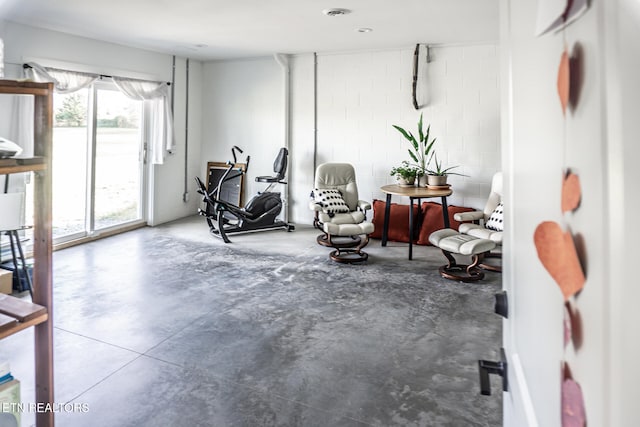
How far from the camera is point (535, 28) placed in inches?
25.7

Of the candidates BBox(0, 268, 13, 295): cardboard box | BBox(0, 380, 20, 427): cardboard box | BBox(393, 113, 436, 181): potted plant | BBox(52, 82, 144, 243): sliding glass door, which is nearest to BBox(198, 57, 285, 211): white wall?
BBox(52, 82, 144, 243): sliding glass door

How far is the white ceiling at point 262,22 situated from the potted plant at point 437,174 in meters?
1.52

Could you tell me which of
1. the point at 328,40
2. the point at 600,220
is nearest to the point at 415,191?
the point at 328,40

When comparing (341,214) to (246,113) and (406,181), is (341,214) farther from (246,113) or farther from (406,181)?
(246,113)

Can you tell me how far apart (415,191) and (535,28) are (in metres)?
4.60

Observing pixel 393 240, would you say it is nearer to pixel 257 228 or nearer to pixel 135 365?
pixel 257 228

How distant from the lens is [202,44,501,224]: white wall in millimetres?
5723

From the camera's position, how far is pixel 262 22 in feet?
15.1

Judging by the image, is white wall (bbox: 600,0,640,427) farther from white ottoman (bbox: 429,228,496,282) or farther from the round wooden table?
the round wooden table

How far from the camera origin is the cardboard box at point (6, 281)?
384 centimetres

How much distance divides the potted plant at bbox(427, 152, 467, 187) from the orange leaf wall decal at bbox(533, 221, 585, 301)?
16.1ft

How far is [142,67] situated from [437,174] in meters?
4.18

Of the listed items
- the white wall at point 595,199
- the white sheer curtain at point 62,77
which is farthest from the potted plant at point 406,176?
the white wall at point 595,199

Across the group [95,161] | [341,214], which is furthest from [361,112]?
[95,161]
